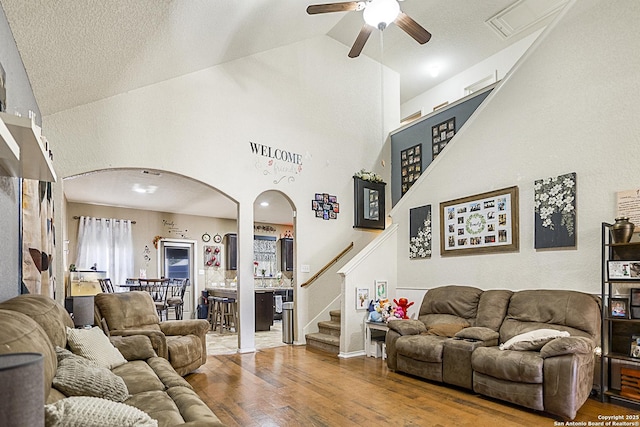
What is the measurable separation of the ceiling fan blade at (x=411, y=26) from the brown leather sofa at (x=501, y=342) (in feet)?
9.72

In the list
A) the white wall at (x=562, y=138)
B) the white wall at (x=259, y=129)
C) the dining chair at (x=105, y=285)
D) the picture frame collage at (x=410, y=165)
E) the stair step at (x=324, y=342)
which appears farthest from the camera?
the dining chair at (x=105, y=285)

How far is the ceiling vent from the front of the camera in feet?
19.5

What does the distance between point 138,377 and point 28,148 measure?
63.1 inches

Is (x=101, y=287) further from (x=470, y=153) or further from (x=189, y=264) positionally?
(x=470, y=153)

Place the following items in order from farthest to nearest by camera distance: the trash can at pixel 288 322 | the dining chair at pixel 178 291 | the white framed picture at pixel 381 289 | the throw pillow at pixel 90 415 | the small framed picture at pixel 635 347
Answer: the dining chair at pixel 178 291 → the trash can at pixel 288 322 → the white framed picture at pixel 381 289 → the small framed picture at pixel 635 347 → the throw pillow at pixel 90 415

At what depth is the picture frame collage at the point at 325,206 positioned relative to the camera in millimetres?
6598

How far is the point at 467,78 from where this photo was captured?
7.89 metres

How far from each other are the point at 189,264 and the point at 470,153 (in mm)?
7795

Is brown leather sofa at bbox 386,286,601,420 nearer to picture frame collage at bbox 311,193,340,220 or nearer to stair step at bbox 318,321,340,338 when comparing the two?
A: stair step at bbox 318,321,340,338

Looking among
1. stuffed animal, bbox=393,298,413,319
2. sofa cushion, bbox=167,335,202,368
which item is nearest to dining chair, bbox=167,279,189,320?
sofa cushion, bbox=167,335,202,368

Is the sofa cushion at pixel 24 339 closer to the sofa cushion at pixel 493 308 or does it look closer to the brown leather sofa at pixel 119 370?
the brown leather sofa at pixel 119 370

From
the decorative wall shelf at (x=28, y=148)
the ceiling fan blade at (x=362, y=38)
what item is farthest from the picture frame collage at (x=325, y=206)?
the decorative wall shelf at (x=28, y=148)

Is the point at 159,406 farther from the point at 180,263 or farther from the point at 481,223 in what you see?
the point at 180,263

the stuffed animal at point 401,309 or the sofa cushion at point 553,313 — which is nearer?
the sofa cushion at point 553,313
